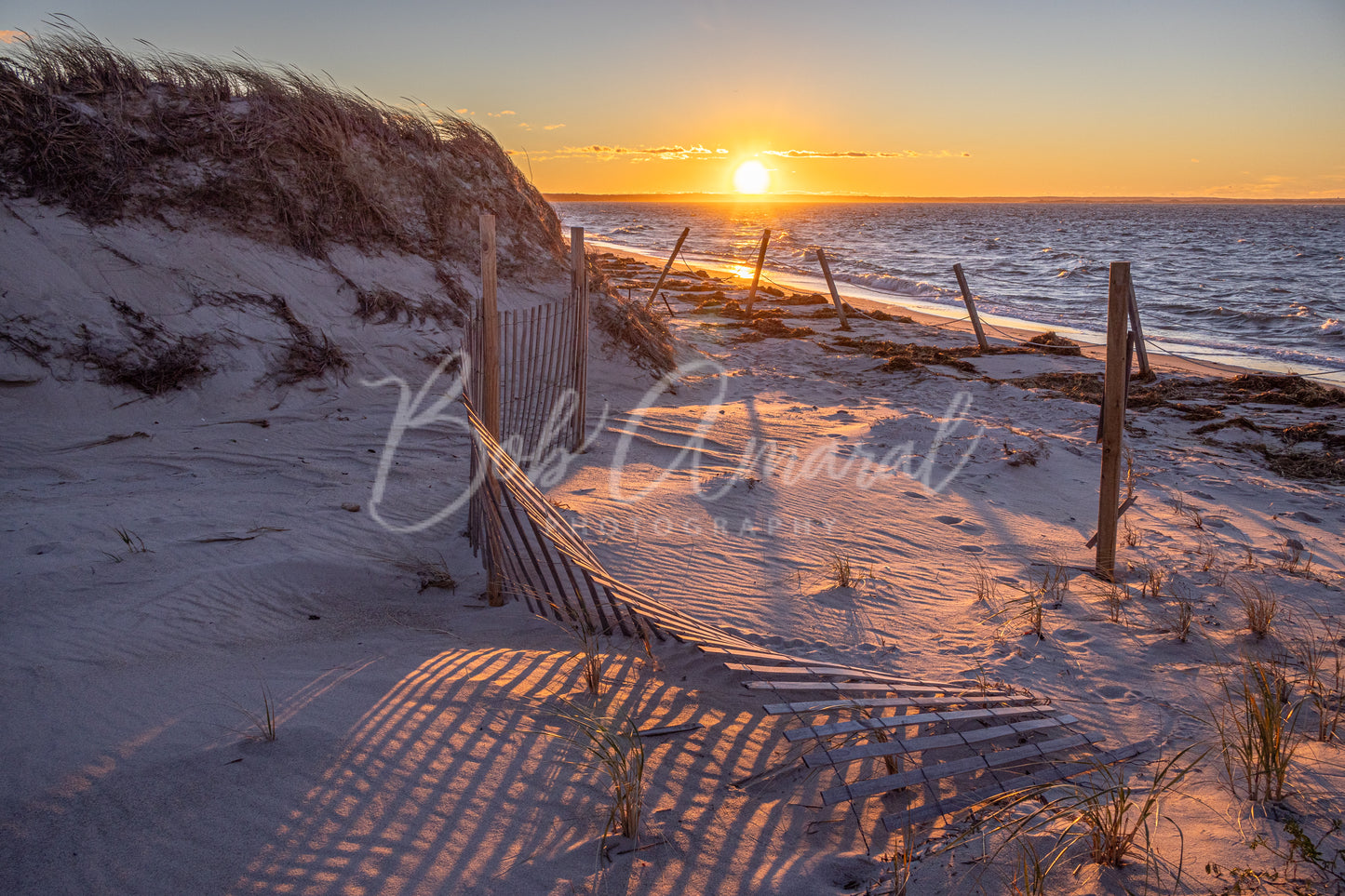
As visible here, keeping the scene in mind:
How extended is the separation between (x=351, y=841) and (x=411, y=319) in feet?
23.3

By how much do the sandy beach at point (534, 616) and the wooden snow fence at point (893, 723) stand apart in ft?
0.18

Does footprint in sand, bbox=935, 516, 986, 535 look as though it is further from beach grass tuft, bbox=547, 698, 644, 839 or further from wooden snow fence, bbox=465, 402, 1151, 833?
beach grass tuft, bbox=547, 698, 644, 839

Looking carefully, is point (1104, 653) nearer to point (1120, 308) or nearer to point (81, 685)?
point (1120, 308)

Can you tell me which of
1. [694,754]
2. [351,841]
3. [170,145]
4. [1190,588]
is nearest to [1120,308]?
[1190,588]

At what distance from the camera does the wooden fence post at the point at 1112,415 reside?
427 centimetres

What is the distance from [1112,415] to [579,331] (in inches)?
166

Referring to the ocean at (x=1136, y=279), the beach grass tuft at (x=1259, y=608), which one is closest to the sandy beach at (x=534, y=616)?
the beach grass tuft at (x=1259, y=608)

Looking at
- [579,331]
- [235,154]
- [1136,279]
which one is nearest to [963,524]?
[579,331]

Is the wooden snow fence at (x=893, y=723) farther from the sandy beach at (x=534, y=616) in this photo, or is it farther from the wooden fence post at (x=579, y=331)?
the wooden fence post at (x=579, y=331)

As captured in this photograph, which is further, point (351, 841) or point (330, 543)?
point (330, 543)

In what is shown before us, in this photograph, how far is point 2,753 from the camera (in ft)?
7.88

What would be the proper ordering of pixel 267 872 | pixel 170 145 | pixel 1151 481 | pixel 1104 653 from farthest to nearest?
pixel 170 145 < pixel 1151 481 < pixel 1104 653 < pixel 267 872

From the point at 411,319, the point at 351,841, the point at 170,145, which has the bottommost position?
the point at 351,841

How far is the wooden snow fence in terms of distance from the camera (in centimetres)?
255
